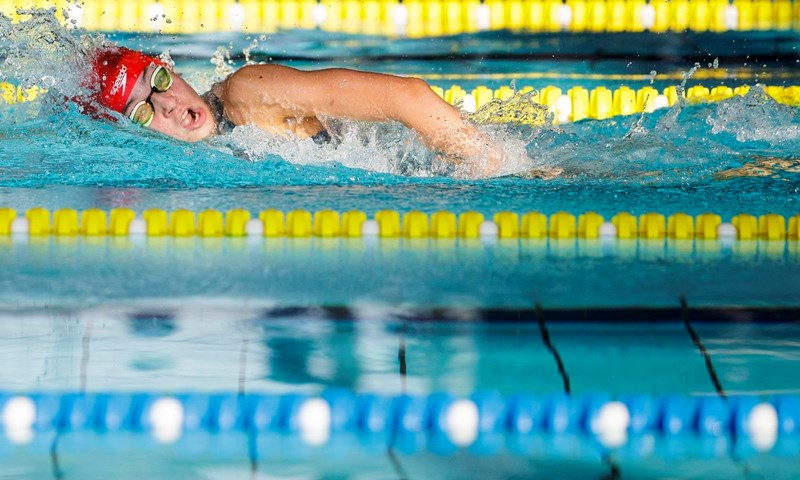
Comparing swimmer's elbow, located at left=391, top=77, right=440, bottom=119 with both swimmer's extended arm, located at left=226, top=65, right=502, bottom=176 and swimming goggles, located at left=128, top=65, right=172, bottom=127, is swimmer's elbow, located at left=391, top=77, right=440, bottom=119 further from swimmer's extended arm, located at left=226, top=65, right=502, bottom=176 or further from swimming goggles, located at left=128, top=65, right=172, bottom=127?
swimming goggles, located at left=128, top=65, right=172, bottom=127

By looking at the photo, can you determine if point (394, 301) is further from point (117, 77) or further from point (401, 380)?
point (117, 77)

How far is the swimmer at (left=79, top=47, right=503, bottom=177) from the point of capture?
147 inches

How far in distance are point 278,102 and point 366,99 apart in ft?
1.07

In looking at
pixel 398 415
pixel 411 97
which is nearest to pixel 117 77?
pixel 411 97

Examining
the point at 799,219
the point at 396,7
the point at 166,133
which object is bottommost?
the point at 799,219

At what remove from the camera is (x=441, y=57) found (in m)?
6.45

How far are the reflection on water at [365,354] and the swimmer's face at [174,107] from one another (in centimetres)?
142

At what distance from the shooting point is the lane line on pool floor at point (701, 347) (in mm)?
2031

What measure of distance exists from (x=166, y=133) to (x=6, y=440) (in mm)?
2166

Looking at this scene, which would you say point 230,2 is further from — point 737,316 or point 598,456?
point 598,456

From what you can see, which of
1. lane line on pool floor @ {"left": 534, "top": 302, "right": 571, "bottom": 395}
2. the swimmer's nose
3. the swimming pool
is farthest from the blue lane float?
the swimmer's nose

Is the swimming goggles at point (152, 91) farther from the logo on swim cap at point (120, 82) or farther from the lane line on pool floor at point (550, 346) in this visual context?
the lane line on pool floor at point (550, 346)

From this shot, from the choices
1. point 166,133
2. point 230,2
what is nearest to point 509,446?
point 166,133

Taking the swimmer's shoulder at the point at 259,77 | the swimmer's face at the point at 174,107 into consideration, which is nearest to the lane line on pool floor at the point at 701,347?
the swimmer's shoulder at the point at 259,77
